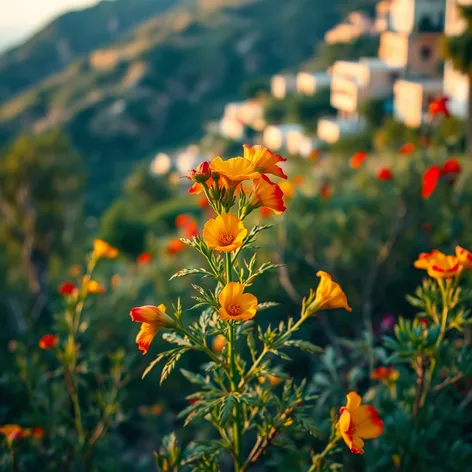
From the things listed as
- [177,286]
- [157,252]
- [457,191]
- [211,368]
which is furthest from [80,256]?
[211,368]

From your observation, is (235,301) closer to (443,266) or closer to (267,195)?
(267,195)

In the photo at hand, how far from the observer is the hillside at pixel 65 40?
83125 millimetres

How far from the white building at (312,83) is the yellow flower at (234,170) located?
Answer: 34.6 m

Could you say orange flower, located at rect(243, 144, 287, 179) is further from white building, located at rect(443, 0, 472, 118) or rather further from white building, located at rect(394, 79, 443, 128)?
white building, located at rect(394, 79, 443, 128)

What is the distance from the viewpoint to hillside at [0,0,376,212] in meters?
58.8

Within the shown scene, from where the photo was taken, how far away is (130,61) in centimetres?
6588

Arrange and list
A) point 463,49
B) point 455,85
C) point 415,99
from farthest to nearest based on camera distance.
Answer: point 415,99, point 455,85, point 463,49

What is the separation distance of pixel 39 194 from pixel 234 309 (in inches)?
663

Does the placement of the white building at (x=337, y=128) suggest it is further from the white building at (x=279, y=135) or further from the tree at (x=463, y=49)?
the tree at (x=463, y=49)

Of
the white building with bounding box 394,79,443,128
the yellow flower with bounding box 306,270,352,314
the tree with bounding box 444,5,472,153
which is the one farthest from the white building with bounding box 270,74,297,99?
the yellow flower with bounding box 306,270,352,314

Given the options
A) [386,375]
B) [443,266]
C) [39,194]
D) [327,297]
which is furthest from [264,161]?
[39,194]

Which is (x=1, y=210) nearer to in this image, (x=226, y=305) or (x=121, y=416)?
(x=121, y=416)

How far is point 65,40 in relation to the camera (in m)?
91.1

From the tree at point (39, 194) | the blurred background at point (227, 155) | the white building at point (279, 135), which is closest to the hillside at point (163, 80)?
the blurred background at point (227, 155)
